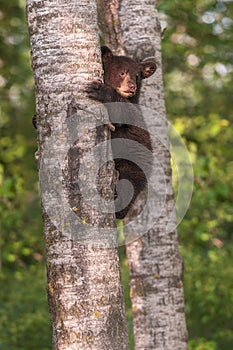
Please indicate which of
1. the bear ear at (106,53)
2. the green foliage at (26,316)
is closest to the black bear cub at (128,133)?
the bear ear at (106,53)

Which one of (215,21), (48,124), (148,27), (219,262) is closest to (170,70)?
(215,21)

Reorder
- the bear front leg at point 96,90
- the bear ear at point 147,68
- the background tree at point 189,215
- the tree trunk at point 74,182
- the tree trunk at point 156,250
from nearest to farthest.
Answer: the tree trunk at point 74,182
the bear front leg at point 96,90
the tree trunk at point 156,250
the bear ear at point 147,68
the background tree at point 189,215

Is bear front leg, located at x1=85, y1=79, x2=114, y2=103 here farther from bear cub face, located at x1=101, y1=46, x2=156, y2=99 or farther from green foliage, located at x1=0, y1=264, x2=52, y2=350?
green foliage, located at x1=0, y1=264, x2=52, y2=350

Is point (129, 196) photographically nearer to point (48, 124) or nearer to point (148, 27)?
point (148, 27)

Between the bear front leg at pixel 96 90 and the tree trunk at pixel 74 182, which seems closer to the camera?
the tree trunk at pixel 74 182

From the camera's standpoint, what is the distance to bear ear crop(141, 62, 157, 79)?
444 centimetres

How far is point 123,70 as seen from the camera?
4469mm

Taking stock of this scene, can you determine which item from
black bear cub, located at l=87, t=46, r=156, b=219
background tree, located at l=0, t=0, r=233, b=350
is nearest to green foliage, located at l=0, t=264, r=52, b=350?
background tree, located at l=0, t=0, r=233, b=350

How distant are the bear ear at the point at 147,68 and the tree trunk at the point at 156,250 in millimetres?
115

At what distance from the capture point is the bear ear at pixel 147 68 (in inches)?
175

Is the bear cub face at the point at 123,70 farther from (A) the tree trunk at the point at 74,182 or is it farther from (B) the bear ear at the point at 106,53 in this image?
(A) the tree trunk at the point at 74,182

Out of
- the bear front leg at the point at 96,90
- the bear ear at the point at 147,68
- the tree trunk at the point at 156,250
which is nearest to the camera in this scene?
the bear front leg at the point at 96,90

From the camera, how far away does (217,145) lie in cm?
874

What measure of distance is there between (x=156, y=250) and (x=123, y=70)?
3.96ft
